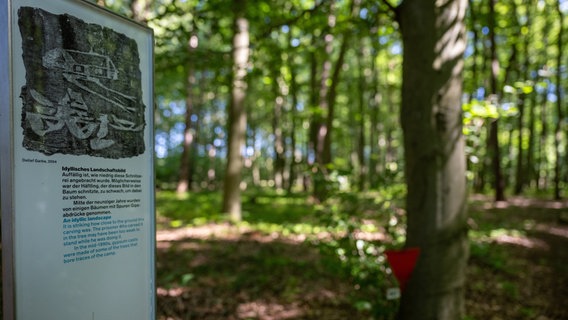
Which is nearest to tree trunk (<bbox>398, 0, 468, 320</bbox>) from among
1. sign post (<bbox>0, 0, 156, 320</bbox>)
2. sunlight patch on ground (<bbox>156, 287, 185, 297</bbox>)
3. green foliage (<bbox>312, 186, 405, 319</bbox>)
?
green foliage (<bbox>312, 186, 405, 319</bbox>)

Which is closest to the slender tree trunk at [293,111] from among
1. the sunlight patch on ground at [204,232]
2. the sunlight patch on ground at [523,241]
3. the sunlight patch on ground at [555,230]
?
the sunlight patch on ground at [204,232]

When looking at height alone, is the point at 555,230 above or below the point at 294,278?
below

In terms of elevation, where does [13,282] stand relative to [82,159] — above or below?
below

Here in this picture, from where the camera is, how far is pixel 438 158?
2.99 m

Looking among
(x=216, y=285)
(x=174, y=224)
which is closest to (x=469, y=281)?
(x=216, y=285)

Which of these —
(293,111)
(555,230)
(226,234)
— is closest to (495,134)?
(555,230)

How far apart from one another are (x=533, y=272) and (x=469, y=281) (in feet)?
5.04

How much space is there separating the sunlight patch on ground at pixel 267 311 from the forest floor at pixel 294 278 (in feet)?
0.04

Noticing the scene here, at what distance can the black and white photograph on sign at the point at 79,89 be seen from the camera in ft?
4.82

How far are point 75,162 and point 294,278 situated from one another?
13.9 ft

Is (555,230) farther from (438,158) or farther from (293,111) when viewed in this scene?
(293,111)

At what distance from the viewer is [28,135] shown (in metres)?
1.44

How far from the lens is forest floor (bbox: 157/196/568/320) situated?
13.8ft

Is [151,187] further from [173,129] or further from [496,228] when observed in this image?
[173,129]
